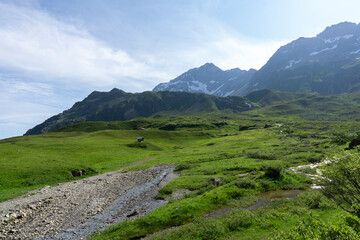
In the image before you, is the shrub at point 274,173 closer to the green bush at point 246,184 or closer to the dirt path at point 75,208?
the green bush at point 246,184

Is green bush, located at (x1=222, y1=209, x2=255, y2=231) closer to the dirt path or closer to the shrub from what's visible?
the dirt path

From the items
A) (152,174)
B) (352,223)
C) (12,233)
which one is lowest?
(152,174)

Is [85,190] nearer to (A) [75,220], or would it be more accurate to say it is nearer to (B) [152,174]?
(A) [75,220]

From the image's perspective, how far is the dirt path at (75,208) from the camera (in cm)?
2578

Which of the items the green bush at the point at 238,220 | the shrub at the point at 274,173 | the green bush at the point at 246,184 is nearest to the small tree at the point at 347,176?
the green bush at the point at 238,220

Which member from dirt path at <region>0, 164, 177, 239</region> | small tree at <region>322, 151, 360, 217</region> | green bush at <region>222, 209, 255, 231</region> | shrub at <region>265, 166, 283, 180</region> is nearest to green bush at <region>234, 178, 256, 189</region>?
shrub at <region>265, 166, 283, 180</region>

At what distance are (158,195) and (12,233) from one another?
2139 centimetres

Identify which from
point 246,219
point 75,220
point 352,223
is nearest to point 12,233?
point 75,220

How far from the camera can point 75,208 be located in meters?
32.8

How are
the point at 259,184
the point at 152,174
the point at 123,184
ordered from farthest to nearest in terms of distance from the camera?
the point at 152,174
the point at 123,184
the point at 259,184

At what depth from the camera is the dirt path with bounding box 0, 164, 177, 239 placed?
1015 inches

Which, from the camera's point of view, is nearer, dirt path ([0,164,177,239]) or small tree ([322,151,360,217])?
small tree ([322,151,360,217])

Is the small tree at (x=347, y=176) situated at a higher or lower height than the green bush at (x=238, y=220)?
higher

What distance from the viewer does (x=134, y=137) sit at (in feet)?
504
